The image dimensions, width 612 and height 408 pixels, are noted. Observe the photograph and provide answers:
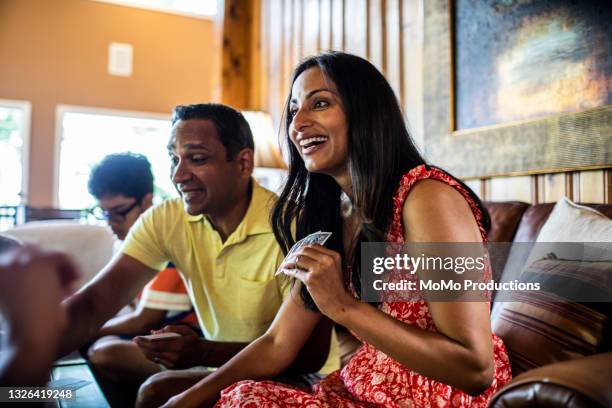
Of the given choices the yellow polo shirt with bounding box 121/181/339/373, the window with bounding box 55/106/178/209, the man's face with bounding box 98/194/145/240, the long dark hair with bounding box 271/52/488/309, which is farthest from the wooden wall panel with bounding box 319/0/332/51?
the window with bounding box 55/106/178/209

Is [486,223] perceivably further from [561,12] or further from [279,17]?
[279,17]

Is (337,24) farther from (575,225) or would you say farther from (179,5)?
(179,5)

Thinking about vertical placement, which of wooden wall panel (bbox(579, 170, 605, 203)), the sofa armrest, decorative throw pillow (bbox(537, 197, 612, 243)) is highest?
wooden wall panel (bbox(579, 170, 605, 203))

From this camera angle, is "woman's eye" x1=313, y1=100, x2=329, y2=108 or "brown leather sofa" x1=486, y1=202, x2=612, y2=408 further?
"woman's eye" x1=313, y1=100, x2=329, y2=108

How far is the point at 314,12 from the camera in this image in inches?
124

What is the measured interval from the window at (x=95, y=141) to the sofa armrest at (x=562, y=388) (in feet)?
15.1

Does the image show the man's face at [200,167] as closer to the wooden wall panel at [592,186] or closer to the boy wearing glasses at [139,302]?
the boy wearing glasses at [139,302]

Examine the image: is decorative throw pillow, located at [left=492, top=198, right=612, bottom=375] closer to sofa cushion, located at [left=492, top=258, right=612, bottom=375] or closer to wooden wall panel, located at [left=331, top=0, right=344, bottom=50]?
sofa cushion, located at [left=492, top=258, right=612, bottom=375]

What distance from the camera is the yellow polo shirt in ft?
4.78

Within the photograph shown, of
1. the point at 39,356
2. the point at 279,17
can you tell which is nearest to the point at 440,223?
the point at 39,356

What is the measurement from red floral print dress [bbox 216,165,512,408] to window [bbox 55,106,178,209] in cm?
426

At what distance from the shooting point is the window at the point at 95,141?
516cm

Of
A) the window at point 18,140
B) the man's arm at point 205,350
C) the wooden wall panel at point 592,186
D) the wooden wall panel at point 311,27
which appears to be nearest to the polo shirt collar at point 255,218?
the man's arm at point 205,350

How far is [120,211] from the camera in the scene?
84.7 inches
